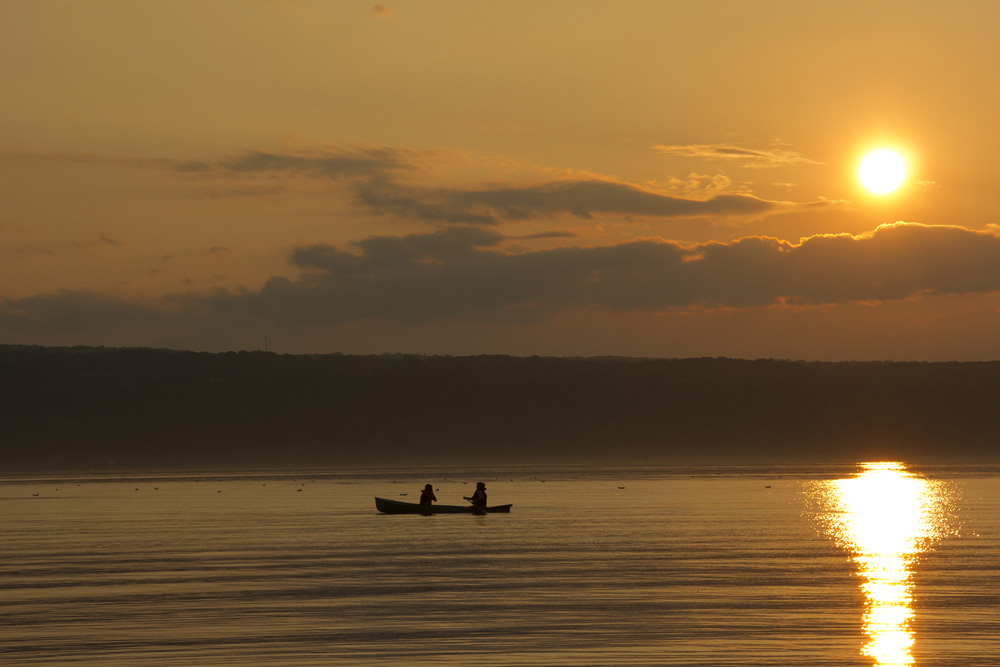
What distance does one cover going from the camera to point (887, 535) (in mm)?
59562

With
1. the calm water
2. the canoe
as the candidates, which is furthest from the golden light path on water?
the canoe

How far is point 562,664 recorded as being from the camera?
26.0 meters

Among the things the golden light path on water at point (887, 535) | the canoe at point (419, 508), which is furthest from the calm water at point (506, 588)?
the canoe at point (419, 508)

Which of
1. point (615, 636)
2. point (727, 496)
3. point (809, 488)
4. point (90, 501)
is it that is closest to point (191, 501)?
point (90, 501)

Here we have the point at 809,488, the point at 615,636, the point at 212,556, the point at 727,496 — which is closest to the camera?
the point at 615,636

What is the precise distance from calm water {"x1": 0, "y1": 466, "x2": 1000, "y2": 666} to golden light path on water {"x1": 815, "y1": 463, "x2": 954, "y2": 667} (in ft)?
0.46

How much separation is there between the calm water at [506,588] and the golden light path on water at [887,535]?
14 cm

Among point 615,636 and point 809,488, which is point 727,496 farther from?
point 615,636

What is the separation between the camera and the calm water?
90.8ft

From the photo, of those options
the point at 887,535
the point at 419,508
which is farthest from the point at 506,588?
the point at 419,508

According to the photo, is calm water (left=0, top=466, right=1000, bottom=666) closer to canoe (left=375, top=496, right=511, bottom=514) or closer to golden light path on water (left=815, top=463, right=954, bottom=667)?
golden light path on water (left=815, top=463, right=954, bottom=667)

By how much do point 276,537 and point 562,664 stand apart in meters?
33.8

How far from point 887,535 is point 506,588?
88.4 feet

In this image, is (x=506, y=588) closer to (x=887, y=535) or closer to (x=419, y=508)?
(x=887, y=535)
